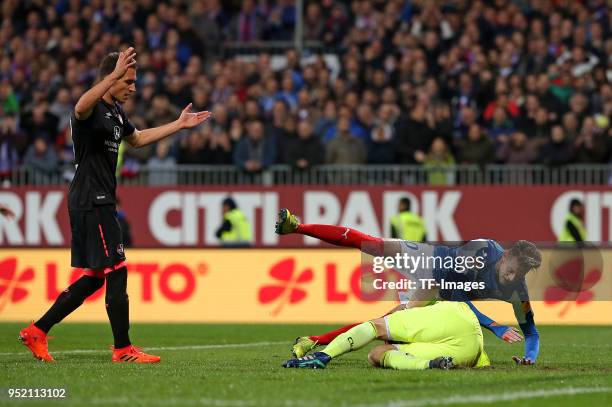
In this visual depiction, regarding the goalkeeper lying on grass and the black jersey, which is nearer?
the goalkeeper lying on grass

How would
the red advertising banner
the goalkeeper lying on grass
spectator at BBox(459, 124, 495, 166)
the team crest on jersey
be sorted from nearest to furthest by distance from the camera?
the goalkeeper lying on grass < the team crest on jersey < spectator at BBox(459, 124, 495, 166) < the red advertising banner

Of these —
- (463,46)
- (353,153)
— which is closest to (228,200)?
(353,153)

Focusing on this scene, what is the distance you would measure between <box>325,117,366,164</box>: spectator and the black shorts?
484 inches

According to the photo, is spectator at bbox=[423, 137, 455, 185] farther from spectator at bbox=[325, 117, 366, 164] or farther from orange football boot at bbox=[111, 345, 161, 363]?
orange football boot at bbox=[111, 345, 161, 363]

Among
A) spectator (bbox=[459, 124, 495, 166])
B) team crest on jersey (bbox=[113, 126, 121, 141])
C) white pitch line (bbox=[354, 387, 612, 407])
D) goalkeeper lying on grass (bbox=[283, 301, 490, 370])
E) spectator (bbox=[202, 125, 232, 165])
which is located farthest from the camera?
spectator (bbox=[202, 125, 232, 165])

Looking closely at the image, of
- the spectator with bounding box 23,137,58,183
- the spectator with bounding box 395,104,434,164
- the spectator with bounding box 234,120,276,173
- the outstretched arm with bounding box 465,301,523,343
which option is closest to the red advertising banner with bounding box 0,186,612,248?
the spectator with bounding box 23,137,58,183

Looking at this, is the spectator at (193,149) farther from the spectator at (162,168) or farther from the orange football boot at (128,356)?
the orange football boot at (128,356)

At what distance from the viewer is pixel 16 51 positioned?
89.1ft

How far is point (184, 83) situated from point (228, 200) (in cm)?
318

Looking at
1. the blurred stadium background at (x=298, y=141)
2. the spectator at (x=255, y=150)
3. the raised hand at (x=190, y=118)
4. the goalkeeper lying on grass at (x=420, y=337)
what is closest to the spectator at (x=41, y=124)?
the blurred stadium background at (x=298, y=141)

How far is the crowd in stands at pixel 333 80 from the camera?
78.0ft

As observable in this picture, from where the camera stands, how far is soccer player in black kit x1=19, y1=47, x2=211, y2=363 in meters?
11.5

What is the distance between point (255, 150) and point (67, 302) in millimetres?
12384

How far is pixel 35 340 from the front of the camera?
11680mm
